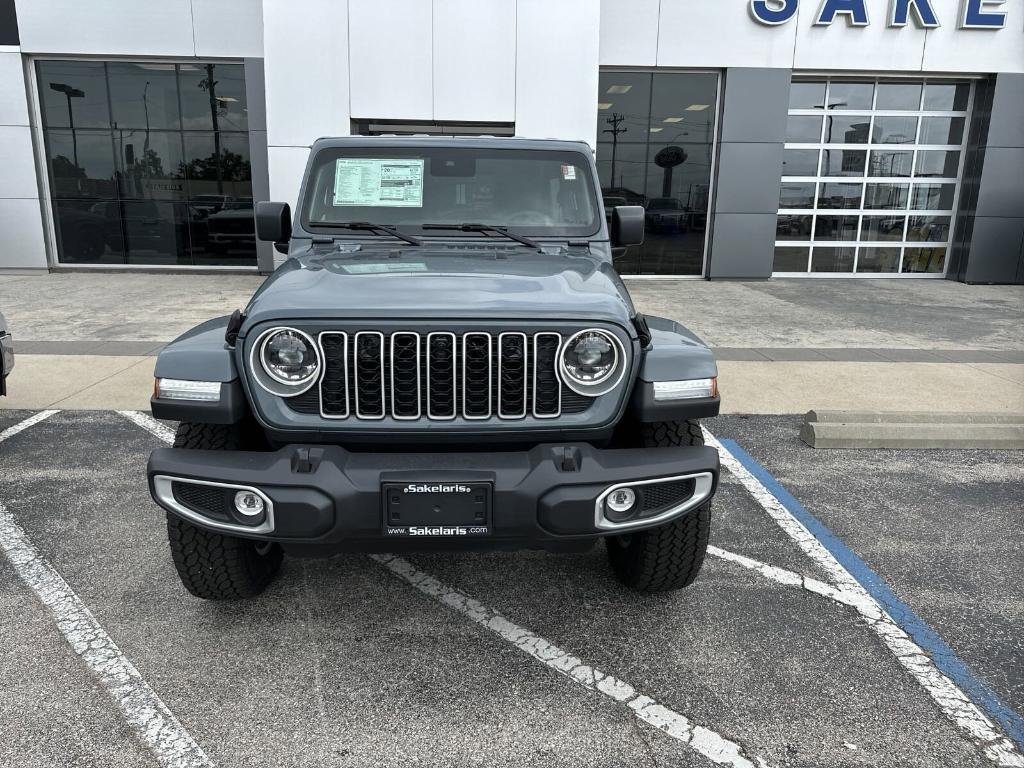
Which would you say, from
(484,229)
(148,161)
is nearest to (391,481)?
(484,229)

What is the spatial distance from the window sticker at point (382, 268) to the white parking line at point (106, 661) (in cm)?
171

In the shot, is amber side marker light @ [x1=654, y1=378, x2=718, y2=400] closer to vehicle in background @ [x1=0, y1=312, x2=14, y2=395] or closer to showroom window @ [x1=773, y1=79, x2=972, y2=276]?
vehicle in background @ [x1=0, y1=312, x2=14, y2=395]

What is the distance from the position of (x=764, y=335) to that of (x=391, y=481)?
798 centimetres

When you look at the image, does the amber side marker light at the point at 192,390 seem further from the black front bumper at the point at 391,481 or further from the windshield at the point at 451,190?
the windshield at the point at 451,190

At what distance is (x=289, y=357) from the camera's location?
8.80ft

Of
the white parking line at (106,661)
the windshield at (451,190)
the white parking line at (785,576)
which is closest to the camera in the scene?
the white parking line at (106,661)

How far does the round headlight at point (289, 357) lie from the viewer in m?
2.67

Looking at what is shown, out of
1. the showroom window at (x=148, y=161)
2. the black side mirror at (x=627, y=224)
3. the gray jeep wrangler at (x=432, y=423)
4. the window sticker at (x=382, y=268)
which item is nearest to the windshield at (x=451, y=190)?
the black side mirror at (x=627, y=224)

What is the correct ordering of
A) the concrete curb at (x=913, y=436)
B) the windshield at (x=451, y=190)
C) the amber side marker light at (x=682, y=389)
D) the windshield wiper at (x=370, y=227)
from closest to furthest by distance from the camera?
1. the amber side marker light at (x=682, y=389)
2. the windshield wiper at (x=370, y=227)
3. the windshield at (x=451, y=190)
4. the concrete curb at (x=913, y=436)

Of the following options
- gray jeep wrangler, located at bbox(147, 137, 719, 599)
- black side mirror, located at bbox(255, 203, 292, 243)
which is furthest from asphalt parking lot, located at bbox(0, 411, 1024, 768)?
black side mirror, located at bbox(255, 203, 292, 243)

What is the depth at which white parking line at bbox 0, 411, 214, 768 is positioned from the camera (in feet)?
7.89

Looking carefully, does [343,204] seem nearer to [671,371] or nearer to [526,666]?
[671,371]

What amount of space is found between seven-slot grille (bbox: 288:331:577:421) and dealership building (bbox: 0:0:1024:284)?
1093 cm

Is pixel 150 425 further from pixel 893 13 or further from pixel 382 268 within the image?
pixel 893 13
